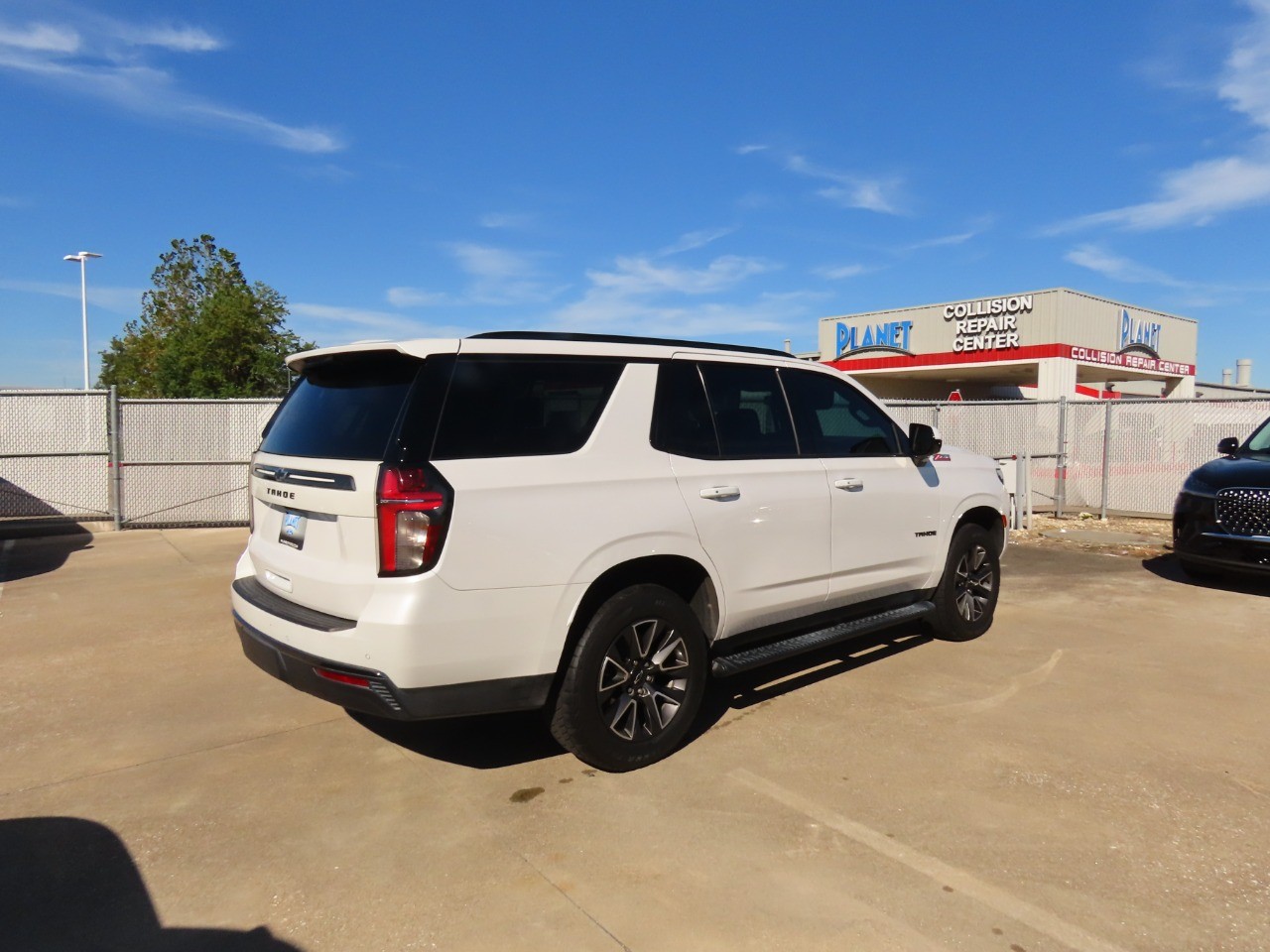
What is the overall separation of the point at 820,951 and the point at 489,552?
1.77 m

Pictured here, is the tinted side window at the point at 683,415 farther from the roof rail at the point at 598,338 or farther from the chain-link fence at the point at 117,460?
the chain-link fence at the point at 117,460

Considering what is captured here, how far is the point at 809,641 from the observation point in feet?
15.1

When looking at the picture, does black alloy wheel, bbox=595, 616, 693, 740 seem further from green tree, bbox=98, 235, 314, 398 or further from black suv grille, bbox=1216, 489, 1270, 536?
green tree, bbox=98, 235, 314, 398

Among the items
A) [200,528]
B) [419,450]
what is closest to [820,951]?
[419,450]

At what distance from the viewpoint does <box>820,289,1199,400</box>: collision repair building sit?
3061 cm

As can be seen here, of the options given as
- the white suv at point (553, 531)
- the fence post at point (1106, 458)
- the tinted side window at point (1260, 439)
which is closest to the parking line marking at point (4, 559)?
the white suv at point (553, 531)

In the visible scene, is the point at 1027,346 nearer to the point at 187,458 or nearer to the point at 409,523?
the point at 187,458

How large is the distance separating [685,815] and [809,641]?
1.41m

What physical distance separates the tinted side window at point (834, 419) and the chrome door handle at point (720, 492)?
0.74 m

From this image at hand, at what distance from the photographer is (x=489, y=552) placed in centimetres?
331

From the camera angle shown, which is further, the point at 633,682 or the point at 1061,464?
the point at 1061,464

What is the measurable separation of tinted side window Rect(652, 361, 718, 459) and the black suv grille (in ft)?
19.2

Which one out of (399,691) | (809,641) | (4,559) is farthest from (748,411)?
(4,559)

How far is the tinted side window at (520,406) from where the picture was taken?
3430 millimetres
